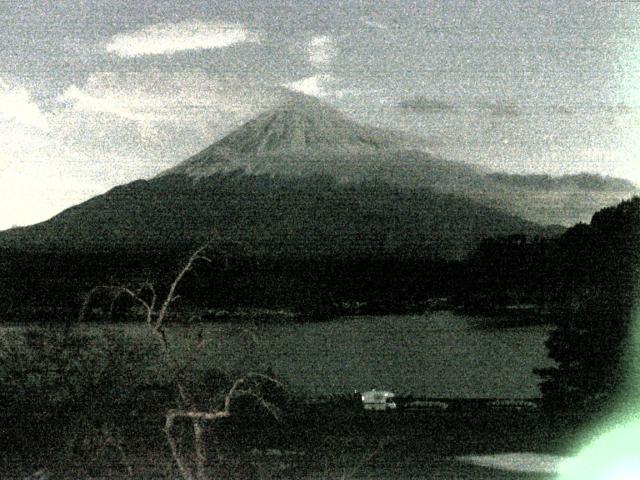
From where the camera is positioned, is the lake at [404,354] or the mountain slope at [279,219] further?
the lake at [404,354]

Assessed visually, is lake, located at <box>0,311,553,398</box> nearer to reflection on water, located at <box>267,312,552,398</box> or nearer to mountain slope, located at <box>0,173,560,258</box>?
reflection on water, located at <box>267,312,552,398</box>

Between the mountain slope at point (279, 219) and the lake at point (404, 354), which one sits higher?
the mountain slope at point (279, 219)

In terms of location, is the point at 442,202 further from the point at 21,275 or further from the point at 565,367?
the point at 21,275

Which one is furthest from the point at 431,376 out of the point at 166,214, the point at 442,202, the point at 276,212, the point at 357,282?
the point at 166,214

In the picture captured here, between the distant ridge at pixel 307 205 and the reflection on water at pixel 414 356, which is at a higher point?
the distant ridge at pixel 307 205

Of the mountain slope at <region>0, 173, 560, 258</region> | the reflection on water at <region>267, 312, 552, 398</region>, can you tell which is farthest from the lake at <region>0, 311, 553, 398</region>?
the mountain slope at <region>0, 173, 560, 258</region>

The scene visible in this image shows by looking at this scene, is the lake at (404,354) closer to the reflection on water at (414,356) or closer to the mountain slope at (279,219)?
the reflection on water at (414,356)

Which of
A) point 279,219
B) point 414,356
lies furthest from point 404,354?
point 279,219

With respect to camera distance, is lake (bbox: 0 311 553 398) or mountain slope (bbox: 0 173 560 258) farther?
lake (bbox: 0 311 553 398)

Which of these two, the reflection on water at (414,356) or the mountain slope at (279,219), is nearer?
the mountain slope at (279,219)

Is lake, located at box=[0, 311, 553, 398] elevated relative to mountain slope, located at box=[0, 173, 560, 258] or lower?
lower

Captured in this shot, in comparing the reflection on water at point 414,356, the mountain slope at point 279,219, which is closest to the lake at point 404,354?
the reflection on water at point 414,356
